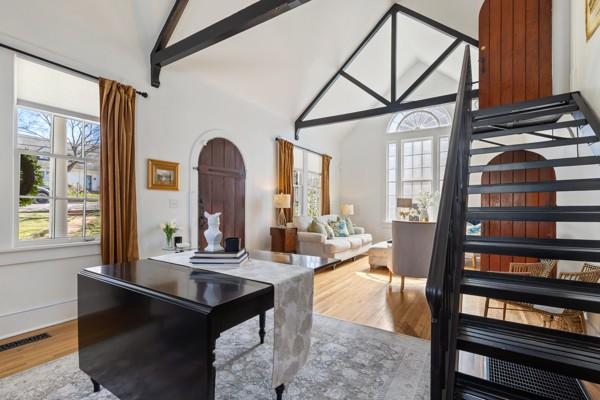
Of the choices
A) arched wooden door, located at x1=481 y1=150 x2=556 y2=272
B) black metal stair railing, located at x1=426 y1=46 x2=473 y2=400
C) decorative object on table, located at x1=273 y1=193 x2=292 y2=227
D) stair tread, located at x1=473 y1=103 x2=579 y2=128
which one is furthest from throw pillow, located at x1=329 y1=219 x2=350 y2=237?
black metal stair railing, located at x1=426 y1=46 x2=473 y2=400

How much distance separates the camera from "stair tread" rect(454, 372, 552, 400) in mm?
1036

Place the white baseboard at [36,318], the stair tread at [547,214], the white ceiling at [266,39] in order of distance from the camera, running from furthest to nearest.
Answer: the white ceiling at [266,39] → the white baseboard at [36,318] → the stair tread at [547,214]

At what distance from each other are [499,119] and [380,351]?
2.05m

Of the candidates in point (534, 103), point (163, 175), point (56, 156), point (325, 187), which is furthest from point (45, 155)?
point (325, 187)

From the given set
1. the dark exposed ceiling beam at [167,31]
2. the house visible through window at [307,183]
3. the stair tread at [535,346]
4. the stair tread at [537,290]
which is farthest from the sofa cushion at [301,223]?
the stair tread at [535,346]

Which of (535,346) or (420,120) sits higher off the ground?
(420,120)

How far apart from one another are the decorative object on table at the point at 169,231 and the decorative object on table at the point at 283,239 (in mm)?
1987

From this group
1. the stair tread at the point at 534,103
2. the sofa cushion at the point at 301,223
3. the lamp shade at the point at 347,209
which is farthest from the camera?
the lamp shade at the point at 347,209

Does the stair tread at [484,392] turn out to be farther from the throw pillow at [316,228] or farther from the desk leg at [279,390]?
the throw pillow at [316,228]

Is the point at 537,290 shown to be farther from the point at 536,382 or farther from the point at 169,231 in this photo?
the point at 169,231

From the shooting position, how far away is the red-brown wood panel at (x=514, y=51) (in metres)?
2.86

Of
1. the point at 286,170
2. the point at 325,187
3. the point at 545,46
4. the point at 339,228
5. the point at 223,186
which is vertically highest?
the point at 545,46

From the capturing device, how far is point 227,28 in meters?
2.79

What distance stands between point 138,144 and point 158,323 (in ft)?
8.71
